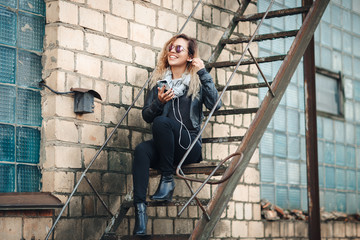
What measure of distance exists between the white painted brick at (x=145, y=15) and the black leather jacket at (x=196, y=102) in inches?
38.2

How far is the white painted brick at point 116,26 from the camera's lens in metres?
5.49

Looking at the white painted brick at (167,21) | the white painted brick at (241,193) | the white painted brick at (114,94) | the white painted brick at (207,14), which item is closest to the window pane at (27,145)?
the white painted brick at (114,94)

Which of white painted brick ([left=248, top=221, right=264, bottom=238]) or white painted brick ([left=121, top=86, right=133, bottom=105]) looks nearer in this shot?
white painted brick ([left=121, top=86, right=133, bottom=105])

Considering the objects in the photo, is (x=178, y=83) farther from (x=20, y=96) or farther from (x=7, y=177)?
(x=7, y=177)

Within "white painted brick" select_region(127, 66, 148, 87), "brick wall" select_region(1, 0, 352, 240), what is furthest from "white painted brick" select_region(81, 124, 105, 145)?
"white painted brick" select_region(127, 66, 148, 87)

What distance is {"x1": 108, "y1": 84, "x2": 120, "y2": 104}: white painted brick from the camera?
5.43 metres

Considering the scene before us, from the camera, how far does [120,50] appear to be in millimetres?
5574

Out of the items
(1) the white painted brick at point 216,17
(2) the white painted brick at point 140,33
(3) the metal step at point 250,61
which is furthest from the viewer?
(1) the white painted brick at point 216,17

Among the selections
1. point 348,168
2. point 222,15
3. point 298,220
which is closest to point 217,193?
point 222,15

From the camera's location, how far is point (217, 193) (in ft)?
15.4

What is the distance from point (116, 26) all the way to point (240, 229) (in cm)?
257

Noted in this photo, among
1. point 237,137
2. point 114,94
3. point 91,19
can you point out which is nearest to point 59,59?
point 91,19

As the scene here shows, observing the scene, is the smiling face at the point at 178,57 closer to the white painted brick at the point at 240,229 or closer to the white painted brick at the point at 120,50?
the white painted brick at the point at 120,50

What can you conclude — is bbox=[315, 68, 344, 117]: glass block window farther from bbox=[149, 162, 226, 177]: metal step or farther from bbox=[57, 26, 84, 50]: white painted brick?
bbox=[57, 26, 84, 50]: white painted brick
